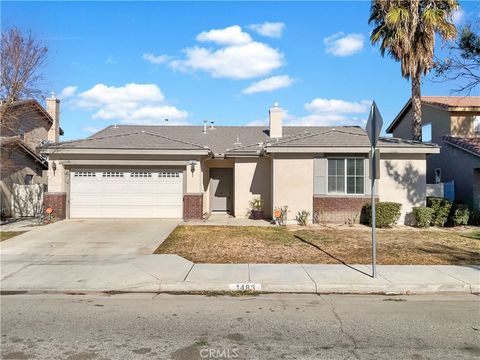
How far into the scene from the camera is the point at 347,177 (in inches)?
651

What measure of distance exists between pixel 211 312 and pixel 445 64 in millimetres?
11384

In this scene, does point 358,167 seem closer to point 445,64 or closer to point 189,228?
point 445,64

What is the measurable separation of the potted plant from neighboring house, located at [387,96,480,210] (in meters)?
8.95

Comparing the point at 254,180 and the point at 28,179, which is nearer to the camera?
the point at 254,180

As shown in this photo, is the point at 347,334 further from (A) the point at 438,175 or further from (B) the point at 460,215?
(A) the point at 438,175

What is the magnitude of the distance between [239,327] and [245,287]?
Answer: 6.55 ft

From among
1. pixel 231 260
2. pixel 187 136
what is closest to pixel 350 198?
pixel 231 260

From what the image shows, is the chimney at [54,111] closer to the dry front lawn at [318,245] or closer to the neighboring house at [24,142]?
the neighboring house at [24,142]

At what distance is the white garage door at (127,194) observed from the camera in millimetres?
17562

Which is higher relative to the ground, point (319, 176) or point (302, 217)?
point (319, 176)

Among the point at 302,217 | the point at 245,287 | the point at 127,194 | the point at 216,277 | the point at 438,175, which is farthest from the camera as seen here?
the point at 438,175

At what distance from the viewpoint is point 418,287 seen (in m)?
7.46

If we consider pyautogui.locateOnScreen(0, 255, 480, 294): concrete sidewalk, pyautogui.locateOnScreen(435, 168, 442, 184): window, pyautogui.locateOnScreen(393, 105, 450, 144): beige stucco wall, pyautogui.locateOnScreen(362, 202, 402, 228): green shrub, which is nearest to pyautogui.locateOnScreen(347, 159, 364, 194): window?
pyautogui.locateOnScreen(362, 202, 402, 228): green shrub

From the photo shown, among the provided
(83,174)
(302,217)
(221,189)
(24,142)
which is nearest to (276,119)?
(221,189)
